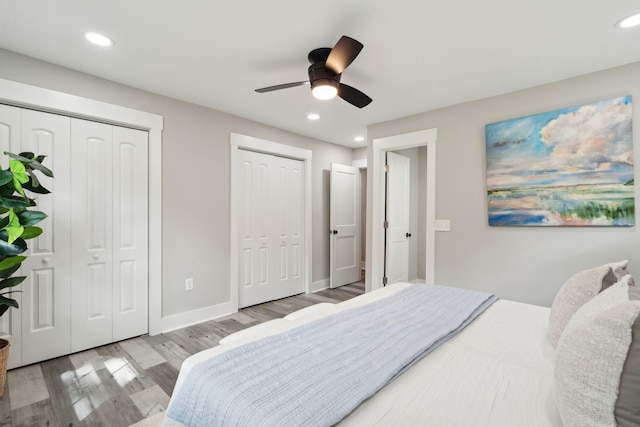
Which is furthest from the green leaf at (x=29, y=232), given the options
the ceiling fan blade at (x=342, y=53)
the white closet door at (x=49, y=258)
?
the ceiling fan blade at (x=342, y=53)

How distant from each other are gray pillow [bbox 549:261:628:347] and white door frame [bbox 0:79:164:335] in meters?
3.10

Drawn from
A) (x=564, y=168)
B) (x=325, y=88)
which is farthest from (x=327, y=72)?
(x=564, y=168)

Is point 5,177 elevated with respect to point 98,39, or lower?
lower

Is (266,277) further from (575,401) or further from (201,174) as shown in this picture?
(575,401)

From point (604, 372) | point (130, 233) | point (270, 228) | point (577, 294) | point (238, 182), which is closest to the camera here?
point (604, 372)

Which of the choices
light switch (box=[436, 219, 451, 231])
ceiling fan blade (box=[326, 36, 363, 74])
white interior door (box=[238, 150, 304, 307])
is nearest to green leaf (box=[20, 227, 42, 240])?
white interior door (box=[238, 150, 304, 307])

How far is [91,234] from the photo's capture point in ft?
8.31

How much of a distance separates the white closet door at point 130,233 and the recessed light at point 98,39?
2.75ft

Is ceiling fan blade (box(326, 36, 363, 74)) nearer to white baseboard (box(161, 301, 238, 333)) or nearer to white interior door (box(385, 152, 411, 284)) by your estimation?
white interior door (box(385, 152, 411, 284))

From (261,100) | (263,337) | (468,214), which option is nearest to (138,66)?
(261,100)

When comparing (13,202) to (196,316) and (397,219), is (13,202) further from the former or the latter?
(397,219)

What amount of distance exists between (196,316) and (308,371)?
2.58m

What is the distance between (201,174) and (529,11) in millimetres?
3066

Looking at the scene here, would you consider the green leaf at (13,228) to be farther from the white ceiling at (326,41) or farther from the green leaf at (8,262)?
the white ceiling at (326,41)
